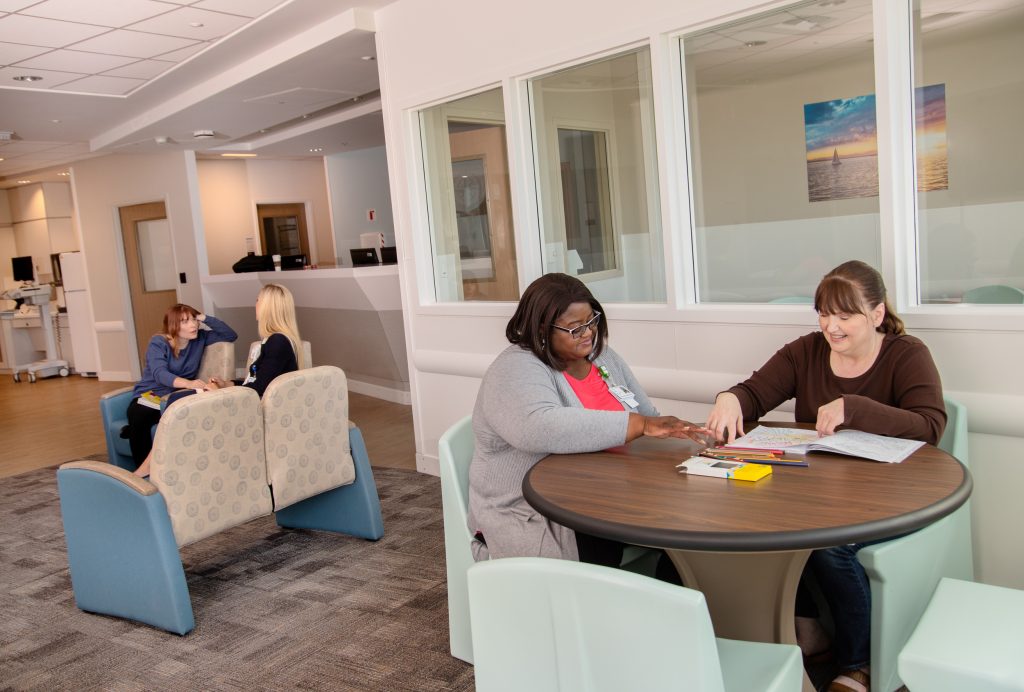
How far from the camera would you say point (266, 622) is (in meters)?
3.46

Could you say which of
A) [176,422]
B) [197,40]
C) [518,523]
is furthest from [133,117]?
[518,523]

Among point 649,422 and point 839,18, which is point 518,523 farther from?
point 839,18

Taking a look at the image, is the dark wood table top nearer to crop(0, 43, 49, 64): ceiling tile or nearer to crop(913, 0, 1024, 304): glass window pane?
crop(913, 0, 1024, 304): glass window pane

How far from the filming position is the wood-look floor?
662cm

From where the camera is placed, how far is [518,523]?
7.95 ft

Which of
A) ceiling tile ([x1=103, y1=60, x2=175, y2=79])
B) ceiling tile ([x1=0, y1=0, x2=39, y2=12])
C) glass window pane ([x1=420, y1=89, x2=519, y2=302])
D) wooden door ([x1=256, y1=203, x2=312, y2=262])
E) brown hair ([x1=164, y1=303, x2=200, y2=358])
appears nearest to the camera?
ceiling tile ([x1=0, y1=0, x2=39, y2=12])

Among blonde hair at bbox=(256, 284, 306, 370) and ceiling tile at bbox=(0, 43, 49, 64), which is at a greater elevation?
ceiling tile at bbox=(0, 43, 49, 64)

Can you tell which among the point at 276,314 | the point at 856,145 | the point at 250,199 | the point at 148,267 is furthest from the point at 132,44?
the point at 250,199

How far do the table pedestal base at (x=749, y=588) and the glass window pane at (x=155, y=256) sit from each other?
33.4ft

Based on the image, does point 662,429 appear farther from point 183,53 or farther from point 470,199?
point 183,53

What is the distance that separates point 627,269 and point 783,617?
2261mm

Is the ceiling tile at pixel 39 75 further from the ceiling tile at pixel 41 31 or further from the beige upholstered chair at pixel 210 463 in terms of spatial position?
the beige upholstered chair at pixel 210 463

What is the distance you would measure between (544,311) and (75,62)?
5161 millimetres

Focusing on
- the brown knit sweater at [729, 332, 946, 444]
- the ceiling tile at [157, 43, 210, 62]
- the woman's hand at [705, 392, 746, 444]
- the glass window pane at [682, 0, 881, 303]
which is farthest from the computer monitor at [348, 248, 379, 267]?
the woman's hand at [705, 392, 746, 444]
